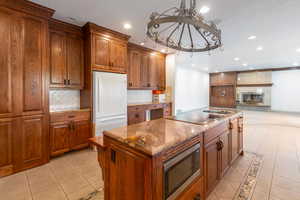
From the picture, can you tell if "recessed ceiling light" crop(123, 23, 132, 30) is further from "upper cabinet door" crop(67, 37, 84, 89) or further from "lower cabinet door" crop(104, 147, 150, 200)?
"lower cabinet door" crop(104, 147, 150, 200)

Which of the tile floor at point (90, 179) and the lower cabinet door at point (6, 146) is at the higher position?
the lower cabinet door at point (6, 146)

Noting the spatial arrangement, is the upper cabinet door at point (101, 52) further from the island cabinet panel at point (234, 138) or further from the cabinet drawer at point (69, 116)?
the island cabinet panel at point (234, 138)

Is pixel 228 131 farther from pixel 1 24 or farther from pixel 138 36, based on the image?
pixel 1 24

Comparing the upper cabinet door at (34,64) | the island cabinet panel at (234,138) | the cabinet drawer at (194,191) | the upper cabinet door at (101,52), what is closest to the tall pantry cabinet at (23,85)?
the upper cabinet door at (34,64)

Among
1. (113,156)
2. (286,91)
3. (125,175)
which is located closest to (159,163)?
(125,175)

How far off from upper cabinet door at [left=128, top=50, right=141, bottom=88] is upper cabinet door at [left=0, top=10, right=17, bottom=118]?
2538 millimetres

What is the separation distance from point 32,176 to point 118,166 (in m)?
1.99

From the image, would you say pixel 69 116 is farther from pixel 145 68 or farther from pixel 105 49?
pixel 145 68

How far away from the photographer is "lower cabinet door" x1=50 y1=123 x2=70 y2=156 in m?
2.76

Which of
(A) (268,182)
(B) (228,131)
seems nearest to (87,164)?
(B) (228,131)

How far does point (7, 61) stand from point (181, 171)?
2.95m

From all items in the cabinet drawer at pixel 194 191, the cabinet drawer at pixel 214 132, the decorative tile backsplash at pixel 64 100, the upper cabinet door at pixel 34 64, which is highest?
the upper cabinet door at pixel 34 64

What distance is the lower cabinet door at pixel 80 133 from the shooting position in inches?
119

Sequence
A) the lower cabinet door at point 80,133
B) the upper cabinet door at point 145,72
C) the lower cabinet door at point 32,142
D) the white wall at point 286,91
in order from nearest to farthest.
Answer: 1. the lower cabinet door at point 32,142
2. the lower cabinet door at point 80,133
3. the upper cabinet door at point 145,72
4. the white wall at point 286,91
